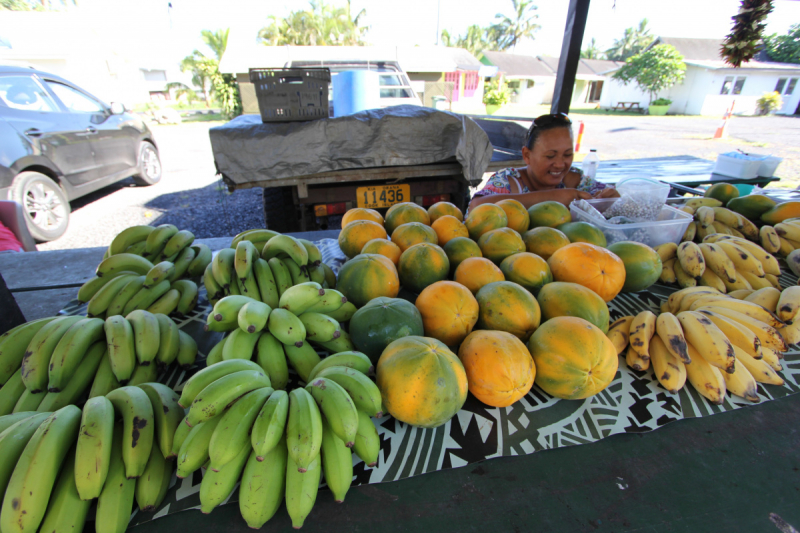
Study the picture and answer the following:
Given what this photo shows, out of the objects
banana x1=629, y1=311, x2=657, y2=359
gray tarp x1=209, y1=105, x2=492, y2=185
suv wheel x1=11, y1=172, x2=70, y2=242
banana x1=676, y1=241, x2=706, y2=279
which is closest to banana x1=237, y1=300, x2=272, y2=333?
banana x1=629, y1=311, x2=657, y2=359

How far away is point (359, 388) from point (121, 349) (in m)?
0.83

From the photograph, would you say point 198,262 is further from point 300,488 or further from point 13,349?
point 300,488

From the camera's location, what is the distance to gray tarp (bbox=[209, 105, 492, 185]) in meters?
4.00

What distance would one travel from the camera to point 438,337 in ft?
4.48

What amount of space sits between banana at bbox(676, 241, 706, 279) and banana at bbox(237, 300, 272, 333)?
2.04 metres

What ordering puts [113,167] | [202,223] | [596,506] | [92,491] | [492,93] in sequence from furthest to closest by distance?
[492,93] < [113,167] < [202,223] < [596,506] < [92,491]

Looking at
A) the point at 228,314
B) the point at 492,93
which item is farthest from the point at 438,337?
the point at 492,93

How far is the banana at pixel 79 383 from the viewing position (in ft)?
3.67

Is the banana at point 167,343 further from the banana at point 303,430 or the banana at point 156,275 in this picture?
the banana at point 303,430

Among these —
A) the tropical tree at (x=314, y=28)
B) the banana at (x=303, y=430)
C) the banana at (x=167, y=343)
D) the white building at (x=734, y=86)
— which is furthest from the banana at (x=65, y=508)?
the white building at (x=734, y=86)

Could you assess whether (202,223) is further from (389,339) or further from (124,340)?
(389,339)

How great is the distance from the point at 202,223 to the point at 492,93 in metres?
24.6

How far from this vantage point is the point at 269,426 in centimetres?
89

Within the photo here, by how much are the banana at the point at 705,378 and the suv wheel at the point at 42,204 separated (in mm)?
6891
